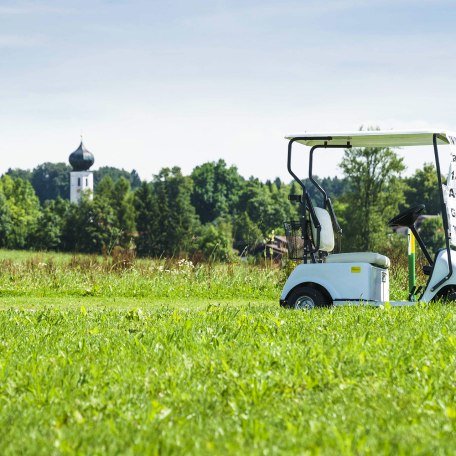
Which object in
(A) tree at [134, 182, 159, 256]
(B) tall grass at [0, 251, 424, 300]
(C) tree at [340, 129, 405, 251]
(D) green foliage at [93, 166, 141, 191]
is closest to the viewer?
(B) tall grass at [0, 251, 424, 300]

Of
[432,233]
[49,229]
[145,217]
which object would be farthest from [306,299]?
[432,233]

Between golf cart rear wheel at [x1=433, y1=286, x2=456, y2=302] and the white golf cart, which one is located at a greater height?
the white golf cart

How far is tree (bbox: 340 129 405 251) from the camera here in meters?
64.1

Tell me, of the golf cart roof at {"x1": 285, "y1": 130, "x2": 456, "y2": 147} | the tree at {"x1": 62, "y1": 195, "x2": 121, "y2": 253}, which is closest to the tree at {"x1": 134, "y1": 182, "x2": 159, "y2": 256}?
the tree at {"x1": 62, "y1": 195, "x2": 121, "y2": 253}

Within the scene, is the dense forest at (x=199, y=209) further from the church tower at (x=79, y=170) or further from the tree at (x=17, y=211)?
the church tower at (x=79, y=170)

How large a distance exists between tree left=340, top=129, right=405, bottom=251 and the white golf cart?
54.7 meters

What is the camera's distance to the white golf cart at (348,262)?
880 centimetres

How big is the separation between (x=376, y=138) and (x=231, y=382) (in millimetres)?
4674

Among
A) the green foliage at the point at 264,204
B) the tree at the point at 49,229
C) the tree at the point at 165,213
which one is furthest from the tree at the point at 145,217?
the green foliage at the point at 264,204

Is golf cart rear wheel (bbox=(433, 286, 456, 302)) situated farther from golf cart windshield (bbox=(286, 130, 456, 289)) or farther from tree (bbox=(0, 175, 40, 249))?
tree (bbox=(0, 175, 40, 249))

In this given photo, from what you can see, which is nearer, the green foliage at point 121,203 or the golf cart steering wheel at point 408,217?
the golf cart steering wheel at point 408,217

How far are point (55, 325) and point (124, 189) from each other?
8540 cm

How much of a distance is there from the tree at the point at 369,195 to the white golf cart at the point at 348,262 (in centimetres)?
5471

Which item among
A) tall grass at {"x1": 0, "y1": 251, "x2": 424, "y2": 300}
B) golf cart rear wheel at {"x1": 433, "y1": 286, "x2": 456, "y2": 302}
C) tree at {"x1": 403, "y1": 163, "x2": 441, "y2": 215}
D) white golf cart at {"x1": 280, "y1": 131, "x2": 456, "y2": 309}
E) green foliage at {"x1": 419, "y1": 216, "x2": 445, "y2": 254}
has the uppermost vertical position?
tree at {"x1": 403, "y1": 163, "x2": 441, "y2": 215}
